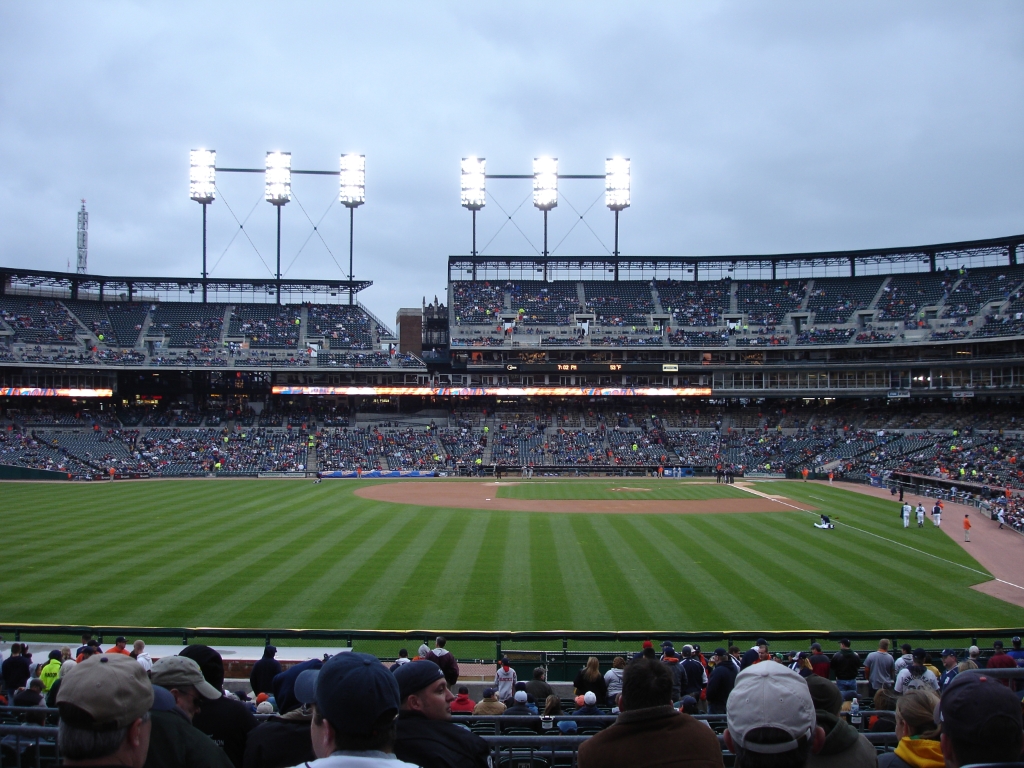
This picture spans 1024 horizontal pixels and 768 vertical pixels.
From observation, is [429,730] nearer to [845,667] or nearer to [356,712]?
[356,712]

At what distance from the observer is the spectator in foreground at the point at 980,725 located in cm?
295

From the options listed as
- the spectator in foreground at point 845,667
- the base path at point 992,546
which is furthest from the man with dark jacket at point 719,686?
the base path at point 992,546

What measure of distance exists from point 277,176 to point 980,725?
79.0 metres

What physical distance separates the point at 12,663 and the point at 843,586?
2288cm

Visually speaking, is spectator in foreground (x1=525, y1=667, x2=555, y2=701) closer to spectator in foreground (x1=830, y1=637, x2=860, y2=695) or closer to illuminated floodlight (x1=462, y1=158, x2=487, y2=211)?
spectator in foreground (x1=830, y1=637, x2=860, y2=695)

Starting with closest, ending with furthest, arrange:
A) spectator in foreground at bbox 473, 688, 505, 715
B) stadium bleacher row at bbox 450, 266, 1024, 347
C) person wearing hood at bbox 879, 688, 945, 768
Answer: person wearing hood at bbox 879, 688, 945, 768 → spectator in foreground at bbox 473, 688, 505, 715 → stadium bleacher row at bbox 450, 266, 1024, 347

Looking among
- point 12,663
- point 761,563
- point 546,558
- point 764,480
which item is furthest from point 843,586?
point 764,480

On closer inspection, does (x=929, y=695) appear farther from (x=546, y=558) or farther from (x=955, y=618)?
(x=546, y=558)

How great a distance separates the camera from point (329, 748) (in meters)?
3.08

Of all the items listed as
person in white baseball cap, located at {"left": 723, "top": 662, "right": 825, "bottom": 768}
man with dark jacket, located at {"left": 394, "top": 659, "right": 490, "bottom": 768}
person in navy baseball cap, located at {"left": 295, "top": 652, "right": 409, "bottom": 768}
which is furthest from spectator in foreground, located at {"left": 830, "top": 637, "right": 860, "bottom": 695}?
person in navy baseball cap, located at {"left": 295, "top": 652, "right": 409, "bottom": 768}

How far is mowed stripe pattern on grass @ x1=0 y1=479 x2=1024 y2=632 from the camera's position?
64.3 feet

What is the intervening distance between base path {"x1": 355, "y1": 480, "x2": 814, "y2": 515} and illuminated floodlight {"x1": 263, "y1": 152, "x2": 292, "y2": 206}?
38.5 m

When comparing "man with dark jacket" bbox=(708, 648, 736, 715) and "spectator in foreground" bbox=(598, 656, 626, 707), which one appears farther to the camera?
"spectator in foreground" bbox=(598, 656, 626, 707)

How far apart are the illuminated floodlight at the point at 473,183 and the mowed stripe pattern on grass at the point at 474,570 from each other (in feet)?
145
